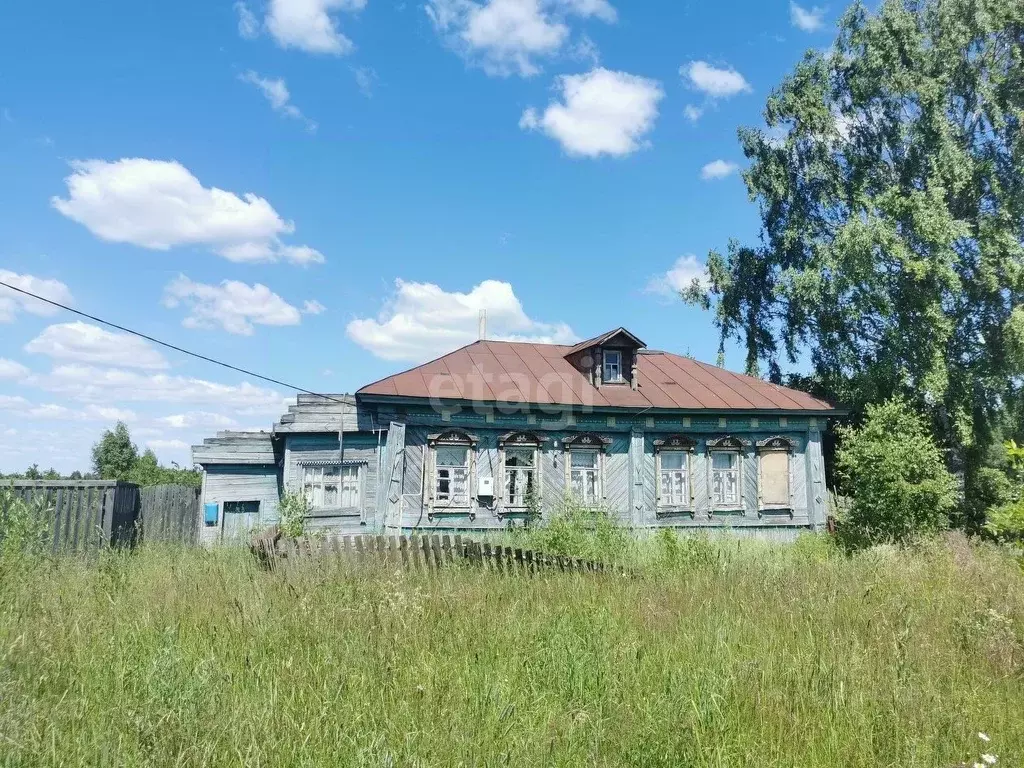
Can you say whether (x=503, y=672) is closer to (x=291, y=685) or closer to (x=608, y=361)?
(x=291, y=685)

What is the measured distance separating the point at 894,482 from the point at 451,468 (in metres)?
10.8

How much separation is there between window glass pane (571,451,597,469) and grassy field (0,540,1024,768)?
425 inches

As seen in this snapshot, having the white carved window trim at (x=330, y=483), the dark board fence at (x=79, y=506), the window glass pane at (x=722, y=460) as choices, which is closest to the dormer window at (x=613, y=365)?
the window glass pane at (x=722, y=460)

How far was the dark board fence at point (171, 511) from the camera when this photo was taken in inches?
615

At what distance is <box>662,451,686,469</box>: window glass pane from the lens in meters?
17.8

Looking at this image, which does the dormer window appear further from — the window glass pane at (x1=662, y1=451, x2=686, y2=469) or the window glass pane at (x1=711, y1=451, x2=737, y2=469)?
the window glass pane at (x1=711, y1=451, x2=737, y2=469)

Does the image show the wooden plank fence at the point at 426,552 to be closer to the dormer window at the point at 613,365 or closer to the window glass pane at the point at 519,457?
the window glass pane at the point at 519,457

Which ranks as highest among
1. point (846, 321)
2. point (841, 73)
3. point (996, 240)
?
point (841, 73)

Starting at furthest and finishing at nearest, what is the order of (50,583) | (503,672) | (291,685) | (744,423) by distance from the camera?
(744,423)
(50,583)
(503,672)
(291,685)

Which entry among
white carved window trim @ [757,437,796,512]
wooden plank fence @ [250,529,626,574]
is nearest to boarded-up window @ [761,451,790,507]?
white carved window trim @ [757,437,796,512]

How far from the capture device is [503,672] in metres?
4.10

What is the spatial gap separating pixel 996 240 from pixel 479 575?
19.1 meters

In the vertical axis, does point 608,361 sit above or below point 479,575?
above

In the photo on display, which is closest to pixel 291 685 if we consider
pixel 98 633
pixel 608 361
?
pixel 98 633
